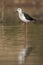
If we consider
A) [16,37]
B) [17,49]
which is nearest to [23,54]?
[17,49]

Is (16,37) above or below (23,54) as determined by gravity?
above

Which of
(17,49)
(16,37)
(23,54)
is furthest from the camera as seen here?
(16,37)

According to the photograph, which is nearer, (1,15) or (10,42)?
(10,42)

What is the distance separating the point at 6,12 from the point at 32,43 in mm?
4654

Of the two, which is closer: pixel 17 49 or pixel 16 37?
pixel 17 49

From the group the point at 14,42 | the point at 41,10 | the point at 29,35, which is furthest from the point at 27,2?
the point at 14,42

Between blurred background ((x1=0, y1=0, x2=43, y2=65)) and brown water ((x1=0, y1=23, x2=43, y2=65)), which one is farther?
blurred background ((x1=0, y1=0, x2=43, y2=65))

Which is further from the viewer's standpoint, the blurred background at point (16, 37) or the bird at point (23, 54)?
the blurred background at point (16, 37)

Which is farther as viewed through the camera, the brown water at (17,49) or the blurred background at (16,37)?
the blurred background at (16,37)

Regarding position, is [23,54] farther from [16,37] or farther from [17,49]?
[16,37]

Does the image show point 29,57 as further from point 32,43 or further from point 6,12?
point 6,12

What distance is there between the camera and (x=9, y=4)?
10.5 meters

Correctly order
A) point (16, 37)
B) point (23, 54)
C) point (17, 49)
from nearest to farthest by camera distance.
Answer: point (23, 54), point (17, 49), point (16, 37)

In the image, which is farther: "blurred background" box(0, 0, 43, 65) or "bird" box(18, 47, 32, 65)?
"blurred background" box(0, 0, 43, 65)
